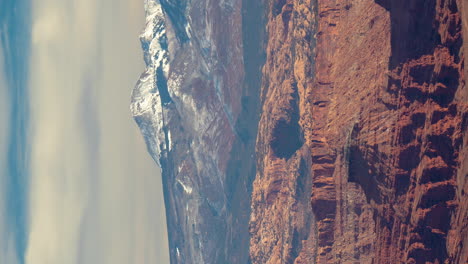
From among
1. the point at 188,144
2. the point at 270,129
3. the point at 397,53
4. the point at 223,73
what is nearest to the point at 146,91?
the point at 188,144

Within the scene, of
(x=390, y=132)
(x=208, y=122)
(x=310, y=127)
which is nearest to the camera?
(x=390, y=132)

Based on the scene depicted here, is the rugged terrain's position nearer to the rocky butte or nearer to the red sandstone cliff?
the rocky butte

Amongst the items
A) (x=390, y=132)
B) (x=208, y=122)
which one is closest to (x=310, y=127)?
(x=390, y=132)

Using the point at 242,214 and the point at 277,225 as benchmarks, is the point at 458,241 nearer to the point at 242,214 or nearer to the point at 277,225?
the point at 277,225

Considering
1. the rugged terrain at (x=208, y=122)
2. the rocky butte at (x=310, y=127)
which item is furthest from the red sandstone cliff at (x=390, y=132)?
the rugged terrain at (x=208, y=122)

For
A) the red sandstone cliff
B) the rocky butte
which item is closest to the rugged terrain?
the rocky butte

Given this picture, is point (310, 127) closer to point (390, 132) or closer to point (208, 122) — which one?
point (390, 132)
